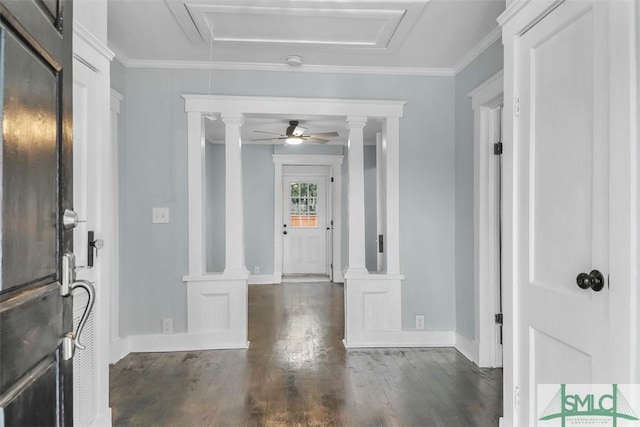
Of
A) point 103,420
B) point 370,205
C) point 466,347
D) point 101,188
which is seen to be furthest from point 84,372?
point 370,205

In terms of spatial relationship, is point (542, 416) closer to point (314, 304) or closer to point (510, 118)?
point (510, 118)

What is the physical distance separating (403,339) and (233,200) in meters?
1.92

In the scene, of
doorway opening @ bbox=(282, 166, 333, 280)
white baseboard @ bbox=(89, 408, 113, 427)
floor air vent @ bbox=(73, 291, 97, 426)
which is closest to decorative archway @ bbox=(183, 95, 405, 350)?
white baseboard @ bbox=(89, 408, 113, 427)

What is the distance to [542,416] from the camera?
1.59 m

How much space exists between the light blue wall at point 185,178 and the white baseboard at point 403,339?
83 mm

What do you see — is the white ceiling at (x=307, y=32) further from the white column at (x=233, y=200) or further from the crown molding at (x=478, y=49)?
the white column at (x=233, y=200)

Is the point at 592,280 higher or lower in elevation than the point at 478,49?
lower

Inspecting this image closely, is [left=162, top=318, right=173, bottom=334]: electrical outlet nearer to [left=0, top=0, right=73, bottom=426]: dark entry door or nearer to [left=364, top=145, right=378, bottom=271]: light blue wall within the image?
[left=0, top=0, right=73, bottom=426]: dark entry door

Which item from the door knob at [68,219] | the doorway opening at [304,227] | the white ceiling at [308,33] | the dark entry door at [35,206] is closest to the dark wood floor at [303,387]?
the dark entry door at [35,206]

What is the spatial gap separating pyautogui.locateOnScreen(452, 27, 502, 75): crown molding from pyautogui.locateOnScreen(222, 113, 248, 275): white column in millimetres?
1911

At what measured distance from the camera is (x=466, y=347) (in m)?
3.20

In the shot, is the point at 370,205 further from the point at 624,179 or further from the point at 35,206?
the point at 35,206

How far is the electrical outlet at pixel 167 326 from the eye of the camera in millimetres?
3250

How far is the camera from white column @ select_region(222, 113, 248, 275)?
3.33m
